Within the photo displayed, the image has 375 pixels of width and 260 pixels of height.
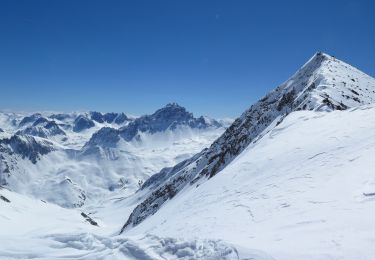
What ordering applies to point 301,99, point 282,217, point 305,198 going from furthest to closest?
point 301,99 < point 305,198 < point 282,217

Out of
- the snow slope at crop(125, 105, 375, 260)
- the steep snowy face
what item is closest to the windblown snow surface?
the snow slope at crop(125, 105, 375, 260)

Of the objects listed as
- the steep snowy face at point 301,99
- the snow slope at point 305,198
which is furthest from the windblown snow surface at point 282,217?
the steep snowy face at point 301,99

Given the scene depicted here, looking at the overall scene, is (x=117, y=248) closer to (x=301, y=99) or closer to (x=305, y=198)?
(x=305, y=198)

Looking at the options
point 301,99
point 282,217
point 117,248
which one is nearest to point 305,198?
point 282,217

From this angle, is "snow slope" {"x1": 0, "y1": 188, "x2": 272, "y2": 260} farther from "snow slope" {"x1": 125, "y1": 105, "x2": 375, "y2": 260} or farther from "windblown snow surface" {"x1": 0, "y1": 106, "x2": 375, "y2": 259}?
"snow slope" {"x1": 125, "y1": 105, "x2": 375, "y2": 260}

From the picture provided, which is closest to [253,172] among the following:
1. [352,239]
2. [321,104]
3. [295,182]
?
[295,182]

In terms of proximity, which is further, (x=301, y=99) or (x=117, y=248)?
(x=301, y=99)

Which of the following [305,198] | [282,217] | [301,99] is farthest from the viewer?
[301,99]
